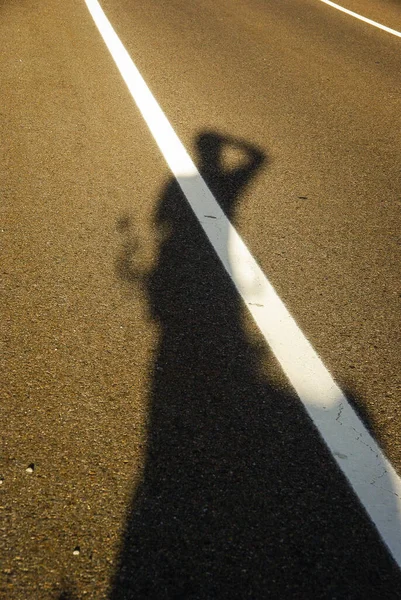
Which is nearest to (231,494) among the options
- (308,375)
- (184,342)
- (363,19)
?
(308,375)

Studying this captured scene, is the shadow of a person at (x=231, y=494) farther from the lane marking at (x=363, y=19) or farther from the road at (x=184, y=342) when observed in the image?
the lane marking at (x=363, y=19)

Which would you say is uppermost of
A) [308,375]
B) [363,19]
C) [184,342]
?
[363,19]

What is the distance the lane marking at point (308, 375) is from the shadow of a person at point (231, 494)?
0.06m

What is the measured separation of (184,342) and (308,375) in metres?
0.62

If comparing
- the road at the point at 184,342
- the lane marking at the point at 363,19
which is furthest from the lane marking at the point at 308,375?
the lane marking at the point at 363,19

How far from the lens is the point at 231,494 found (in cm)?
263

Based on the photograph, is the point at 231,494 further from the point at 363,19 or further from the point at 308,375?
the point at 363,19

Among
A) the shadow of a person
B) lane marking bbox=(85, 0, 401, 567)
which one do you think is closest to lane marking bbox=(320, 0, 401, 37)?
lane marking bbox=(85, 0, 401, 567)

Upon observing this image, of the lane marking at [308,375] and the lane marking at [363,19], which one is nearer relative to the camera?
the lane marking at [308,375]

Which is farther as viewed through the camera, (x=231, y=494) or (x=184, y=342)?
(x=184, y=342)

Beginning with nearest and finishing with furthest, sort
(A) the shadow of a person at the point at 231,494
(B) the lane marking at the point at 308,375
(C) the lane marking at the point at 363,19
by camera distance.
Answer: (A) the shadow of a person at the point at 231,494
(B) the lane marking at the point at 308,375
(C) the lane marking at the point at 363,19

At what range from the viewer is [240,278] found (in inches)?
154

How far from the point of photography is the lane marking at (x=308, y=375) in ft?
8.67

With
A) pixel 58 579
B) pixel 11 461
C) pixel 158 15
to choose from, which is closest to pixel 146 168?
pixel 11 461
